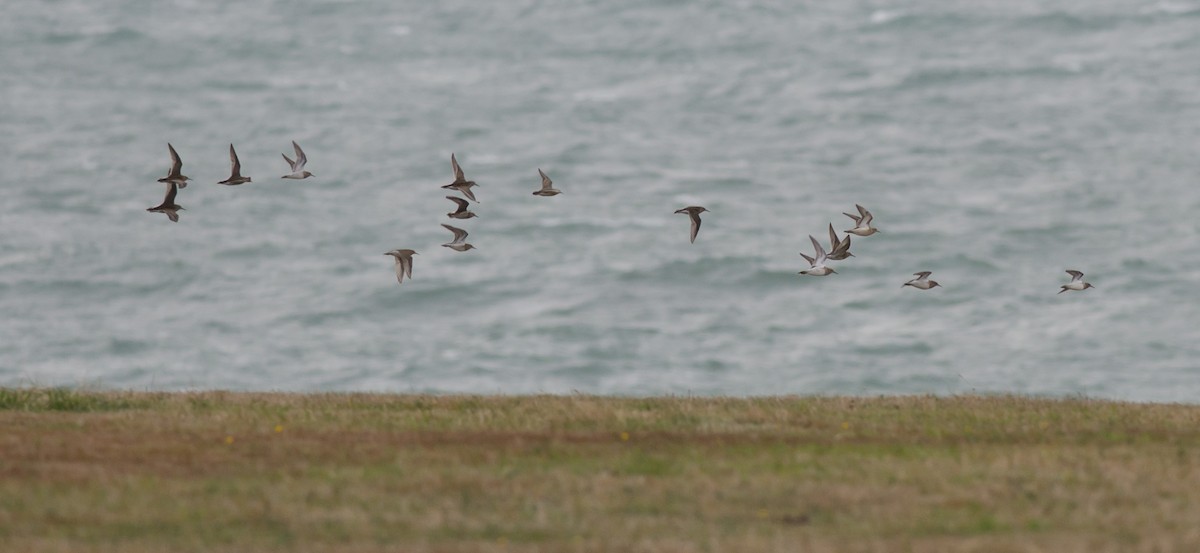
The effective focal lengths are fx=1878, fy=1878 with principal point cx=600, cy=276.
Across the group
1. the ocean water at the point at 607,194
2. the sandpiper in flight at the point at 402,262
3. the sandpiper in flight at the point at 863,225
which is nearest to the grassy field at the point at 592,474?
the sandpiper in flight at the point at 863,225

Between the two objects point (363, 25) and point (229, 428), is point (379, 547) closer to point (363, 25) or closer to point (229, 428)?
point (229, 428)

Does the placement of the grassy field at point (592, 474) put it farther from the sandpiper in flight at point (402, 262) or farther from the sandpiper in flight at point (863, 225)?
the sandpiper in flight at point (402, 262)

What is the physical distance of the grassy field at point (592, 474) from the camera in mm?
13938

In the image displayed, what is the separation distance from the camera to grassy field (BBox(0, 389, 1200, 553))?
13938mm

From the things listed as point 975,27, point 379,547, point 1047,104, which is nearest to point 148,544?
point 379,547

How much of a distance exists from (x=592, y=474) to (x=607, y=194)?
76423mm

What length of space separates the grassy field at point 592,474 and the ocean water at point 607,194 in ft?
147

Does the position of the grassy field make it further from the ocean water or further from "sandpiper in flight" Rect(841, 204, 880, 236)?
the ocean water

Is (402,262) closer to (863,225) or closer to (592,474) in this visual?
(863,225)

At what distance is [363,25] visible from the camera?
111875mm

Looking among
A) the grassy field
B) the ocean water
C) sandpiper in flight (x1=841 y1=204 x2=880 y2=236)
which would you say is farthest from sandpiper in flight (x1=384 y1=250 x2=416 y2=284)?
the ocean water

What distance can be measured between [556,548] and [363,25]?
3968 inches

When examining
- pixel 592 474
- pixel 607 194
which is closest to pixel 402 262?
pixel 592 474

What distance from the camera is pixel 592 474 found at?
16.4 meters
